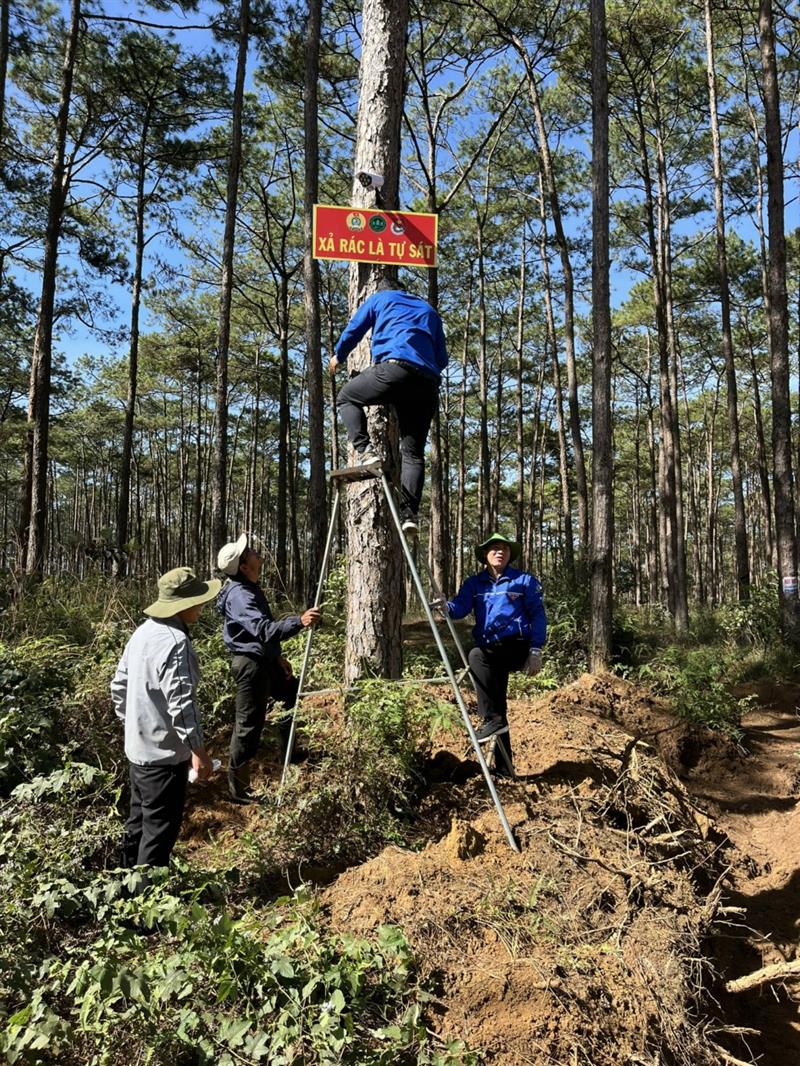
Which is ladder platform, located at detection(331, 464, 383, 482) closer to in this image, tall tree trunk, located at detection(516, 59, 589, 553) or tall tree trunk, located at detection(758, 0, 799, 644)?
tall tree trunk, located at detection(758, 0, 799, 644)

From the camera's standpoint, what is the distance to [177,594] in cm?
345

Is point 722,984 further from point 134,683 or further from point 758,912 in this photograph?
point 134,683

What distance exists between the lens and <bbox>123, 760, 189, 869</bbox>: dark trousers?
3.21 meters

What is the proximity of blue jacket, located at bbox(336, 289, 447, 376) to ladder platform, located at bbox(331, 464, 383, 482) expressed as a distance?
65cm

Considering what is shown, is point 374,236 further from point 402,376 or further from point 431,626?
point 431,626

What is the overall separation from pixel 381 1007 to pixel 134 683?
185 cm

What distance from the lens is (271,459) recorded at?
40.8m

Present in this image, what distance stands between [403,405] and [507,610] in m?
1.46

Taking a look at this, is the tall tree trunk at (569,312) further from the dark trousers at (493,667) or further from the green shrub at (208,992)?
the green shrub at (208,992)

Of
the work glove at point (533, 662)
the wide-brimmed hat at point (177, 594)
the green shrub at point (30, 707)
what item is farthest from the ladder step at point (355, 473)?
the green shrub at point (30, 707)

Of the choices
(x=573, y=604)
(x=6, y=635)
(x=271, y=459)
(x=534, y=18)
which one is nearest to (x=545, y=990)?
(x=6, y=635)

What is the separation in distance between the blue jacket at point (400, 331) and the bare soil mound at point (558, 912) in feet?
8.14

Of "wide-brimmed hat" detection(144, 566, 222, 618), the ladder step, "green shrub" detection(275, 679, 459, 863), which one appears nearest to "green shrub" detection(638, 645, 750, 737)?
"green shrub" detection(275, 679, 459, 863)

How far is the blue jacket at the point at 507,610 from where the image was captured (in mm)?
4129
